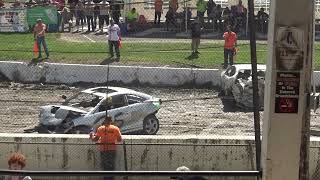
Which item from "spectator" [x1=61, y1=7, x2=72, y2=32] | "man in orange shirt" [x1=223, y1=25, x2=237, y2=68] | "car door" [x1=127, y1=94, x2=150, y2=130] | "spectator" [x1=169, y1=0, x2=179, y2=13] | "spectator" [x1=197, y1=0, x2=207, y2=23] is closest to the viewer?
"car door" [x1=127, y1=94, x2=150, y2=130]

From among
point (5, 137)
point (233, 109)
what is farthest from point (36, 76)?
point (5, 137)

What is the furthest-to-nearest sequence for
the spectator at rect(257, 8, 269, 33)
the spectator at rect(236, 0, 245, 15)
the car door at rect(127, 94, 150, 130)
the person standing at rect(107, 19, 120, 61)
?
the spectator at rect(236, 0, 245, 15), the spectator at rect(257, 8, 269, 33), the person standing at rect(107, 19, 120, 61), the car door at rect(127, 94, 150, 130)

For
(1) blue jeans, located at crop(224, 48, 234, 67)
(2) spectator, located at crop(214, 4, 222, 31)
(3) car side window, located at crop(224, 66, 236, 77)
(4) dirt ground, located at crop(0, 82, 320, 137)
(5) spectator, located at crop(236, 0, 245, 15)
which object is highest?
(5) spectator, located at crop(236, 0, 245, 15)

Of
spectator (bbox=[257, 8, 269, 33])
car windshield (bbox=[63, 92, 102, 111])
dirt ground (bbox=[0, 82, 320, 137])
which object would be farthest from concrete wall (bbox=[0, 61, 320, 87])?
spectator (bbox=[257, 8, 269, 33])

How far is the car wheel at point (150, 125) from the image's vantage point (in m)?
16.3

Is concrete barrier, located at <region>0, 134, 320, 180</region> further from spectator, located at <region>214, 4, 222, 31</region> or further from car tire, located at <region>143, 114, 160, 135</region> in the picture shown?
spectator, located at <region>214, 4, 222, 31</region>

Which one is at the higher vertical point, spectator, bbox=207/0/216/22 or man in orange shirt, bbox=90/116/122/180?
spectator, bbox=207/0/216/22

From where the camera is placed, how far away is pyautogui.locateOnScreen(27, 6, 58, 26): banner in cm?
2780

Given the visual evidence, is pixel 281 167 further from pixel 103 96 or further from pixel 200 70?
pixel 200 70

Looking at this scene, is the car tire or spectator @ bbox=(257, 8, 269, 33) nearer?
the car tire

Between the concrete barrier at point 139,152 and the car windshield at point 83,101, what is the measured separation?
4.55 m

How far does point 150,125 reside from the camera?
16469 mm

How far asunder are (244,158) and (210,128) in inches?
216

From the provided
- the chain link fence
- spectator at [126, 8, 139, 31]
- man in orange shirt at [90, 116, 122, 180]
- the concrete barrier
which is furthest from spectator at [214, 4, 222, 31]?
man in orange shirt at [90, 116, 122, 180]
